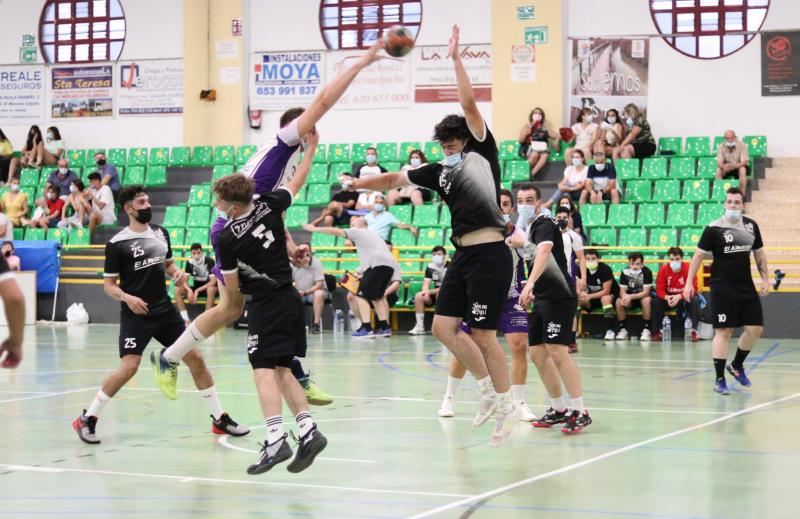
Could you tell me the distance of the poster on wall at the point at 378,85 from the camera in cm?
2644

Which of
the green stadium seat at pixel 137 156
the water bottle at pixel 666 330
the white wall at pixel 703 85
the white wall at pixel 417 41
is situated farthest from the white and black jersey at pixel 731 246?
the green stadium seat at pixel 137 156

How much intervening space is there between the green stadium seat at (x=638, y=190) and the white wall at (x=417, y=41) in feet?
15.5

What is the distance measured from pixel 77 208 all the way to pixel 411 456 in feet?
60.6

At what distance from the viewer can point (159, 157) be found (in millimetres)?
27391

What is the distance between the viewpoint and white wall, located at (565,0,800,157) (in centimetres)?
2336

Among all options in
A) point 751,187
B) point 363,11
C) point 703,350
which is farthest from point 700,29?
point 703,350

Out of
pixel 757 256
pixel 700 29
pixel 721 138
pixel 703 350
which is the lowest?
pixel 703 350

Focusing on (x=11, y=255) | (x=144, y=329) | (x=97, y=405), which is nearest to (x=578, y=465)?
(x=144, y=329)

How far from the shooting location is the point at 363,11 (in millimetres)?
26938

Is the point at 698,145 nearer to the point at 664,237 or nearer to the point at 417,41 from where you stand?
the point at 664,237

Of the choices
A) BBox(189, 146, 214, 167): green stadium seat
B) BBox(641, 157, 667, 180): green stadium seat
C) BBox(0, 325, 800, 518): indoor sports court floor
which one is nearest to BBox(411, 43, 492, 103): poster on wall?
BBox(641, 157, 667, 180): green stadium seat

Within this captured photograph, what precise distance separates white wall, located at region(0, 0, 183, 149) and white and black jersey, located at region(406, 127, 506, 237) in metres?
21.1

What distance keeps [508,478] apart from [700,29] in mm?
18825

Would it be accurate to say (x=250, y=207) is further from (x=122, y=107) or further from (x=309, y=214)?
(x=122, y=107)
